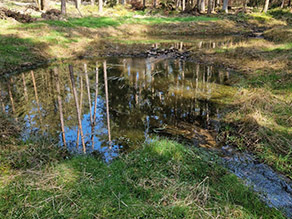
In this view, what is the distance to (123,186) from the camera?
13.3 feet

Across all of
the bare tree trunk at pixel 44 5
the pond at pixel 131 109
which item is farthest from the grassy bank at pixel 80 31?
the bare tree trunk at pixel 44 5

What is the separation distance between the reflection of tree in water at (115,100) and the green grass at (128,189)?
1.48 metres

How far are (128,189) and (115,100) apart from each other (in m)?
5.67

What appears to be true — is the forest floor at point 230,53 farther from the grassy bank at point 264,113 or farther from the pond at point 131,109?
the pond at point 131,109

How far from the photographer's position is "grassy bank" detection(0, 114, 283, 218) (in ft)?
11.4

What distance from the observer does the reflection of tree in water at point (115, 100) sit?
264 inches

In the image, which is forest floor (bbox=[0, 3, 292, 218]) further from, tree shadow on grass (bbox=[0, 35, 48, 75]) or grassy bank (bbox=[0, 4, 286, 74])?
grassy bank (bbox=[0, 4, 286, 74])

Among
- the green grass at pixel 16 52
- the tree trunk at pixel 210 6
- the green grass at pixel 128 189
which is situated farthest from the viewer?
the tree trunk at pixel 210 6

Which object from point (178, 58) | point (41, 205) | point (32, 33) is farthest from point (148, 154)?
point (32, 33)

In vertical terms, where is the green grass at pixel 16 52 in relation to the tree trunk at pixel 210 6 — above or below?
below

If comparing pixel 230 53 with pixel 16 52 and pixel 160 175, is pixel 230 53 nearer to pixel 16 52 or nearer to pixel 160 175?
pixel 160 175

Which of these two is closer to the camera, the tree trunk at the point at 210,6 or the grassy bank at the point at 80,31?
the grassy bank at the point at 80,31

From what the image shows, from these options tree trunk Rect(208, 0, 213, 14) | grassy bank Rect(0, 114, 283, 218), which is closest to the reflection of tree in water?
grassy bank Rect(0, 114, 283, 218)

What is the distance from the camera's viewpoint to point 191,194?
373 cm
